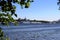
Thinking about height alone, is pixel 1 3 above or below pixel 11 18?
above

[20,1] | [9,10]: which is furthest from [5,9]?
[20,1]

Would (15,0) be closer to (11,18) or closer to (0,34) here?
(11,18)

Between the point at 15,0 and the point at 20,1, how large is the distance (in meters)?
0.10

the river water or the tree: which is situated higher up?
the tree

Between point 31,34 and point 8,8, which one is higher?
point 8,8

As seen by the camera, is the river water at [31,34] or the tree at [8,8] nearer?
the tree at [8,8]

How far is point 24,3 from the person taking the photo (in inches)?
140

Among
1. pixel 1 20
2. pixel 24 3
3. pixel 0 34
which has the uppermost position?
pixel 24 3

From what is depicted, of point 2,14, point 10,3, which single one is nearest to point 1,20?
point 2,14

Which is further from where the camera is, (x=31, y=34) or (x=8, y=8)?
(x=31, y=34)

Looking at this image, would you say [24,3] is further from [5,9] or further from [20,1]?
[5,9]

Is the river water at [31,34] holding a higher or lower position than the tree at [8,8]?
lower

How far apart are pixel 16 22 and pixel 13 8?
26 centimetres

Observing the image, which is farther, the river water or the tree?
the river water
